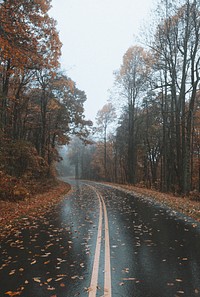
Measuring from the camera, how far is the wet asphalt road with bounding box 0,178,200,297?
430 cm

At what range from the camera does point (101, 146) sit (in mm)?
55781

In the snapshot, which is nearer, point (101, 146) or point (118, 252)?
point (118, 252)

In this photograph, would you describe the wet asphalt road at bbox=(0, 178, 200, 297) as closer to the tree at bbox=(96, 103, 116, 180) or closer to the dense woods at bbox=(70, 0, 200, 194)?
the dense woods at bbox=(70, 0, 200, 194)

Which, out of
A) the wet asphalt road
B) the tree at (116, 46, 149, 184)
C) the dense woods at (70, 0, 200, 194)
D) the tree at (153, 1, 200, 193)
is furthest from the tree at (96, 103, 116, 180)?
the wet asphalt road

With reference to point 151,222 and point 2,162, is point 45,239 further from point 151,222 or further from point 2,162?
point 2,162

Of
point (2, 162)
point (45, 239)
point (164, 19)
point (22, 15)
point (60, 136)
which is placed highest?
point (164, 19)

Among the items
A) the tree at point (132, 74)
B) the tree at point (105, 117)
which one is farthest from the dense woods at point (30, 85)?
the tree at point (105, 117)

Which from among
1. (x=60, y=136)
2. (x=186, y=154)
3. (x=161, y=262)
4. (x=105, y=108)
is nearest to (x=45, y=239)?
(x=161, y=262)

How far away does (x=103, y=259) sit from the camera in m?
5.70

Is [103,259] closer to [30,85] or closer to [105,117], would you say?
[30,85]

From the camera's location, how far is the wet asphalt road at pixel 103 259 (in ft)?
14.1

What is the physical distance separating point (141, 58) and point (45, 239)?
2645 cm

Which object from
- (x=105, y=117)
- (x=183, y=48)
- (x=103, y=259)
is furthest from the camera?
(x=105, y=117)

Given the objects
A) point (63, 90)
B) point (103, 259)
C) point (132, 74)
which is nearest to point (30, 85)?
point (63, 90)
